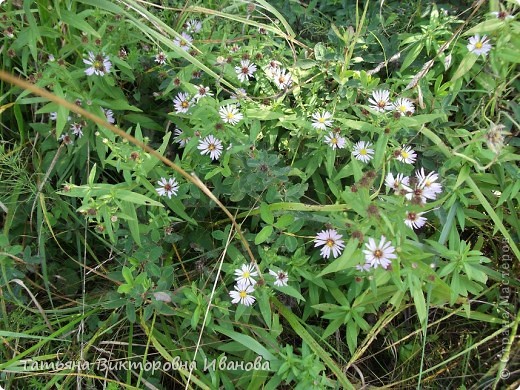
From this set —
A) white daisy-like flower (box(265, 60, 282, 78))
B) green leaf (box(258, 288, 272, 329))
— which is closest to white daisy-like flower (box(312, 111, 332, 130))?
white daisy-like flower (box(265, 60, 282, 78))

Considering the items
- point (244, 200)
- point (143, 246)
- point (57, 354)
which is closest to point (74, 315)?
point (57, 354)

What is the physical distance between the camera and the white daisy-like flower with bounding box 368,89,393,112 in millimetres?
1756

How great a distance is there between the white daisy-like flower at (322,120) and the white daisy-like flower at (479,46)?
485 mm

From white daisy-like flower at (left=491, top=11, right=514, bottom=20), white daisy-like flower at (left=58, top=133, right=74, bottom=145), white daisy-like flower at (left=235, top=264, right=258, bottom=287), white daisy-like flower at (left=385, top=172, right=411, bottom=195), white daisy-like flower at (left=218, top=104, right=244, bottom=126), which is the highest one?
white daisy-like flower at (left=491, top=11, right=514, bottom=20)

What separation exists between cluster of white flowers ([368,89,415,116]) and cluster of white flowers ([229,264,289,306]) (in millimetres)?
631


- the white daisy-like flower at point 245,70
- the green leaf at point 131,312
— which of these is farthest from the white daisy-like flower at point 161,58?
the green leaf at point 131,312

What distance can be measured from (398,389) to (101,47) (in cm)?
154

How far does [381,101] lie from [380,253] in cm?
61

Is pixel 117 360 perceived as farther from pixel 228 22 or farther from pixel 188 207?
pixel 228 22

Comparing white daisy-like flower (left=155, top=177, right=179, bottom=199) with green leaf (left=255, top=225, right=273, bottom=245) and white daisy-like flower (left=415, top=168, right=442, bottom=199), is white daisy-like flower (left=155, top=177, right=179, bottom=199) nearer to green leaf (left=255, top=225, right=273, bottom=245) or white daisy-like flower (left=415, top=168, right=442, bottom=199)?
green leaf (left=255, top=225, right=273, bottom=245)

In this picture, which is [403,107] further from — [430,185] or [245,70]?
[245,70]

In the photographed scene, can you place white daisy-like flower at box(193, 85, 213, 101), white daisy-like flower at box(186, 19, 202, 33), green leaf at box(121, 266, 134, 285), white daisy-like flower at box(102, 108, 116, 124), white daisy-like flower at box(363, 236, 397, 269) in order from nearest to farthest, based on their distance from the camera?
1. white daisy-like flower at box(363, 236, 397, 269)
2. green leaf at box(121, 266, 134, 285)
3. white daisy-like flower at box(193, 85, 213, 101)
4. white daisy-like flower at box(102, 108, 116, 124)
5. white daisy-like flower at box(186, 19, 202, 33)

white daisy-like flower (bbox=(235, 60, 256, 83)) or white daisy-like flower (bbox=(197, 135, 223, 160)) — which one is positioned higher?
white daisy-like flower (bbox=(235, 60, 256, 83))

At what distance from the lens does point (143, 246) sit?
1726mm
